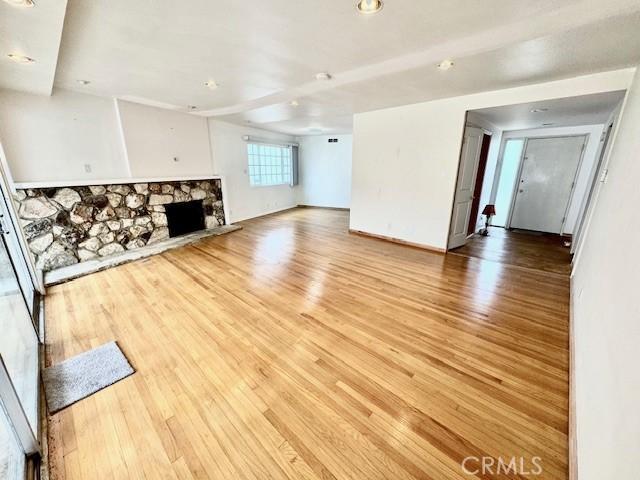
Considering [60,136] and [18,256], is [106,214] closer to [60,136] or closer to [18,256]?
[60,136]

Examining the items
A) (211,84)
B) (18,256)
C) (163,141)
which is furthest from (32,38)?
(163,141)

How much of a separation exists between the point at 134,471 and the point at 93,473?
0.20m

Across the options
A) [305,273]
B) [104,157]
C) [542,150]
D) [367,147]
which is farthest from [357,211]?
[104,157]

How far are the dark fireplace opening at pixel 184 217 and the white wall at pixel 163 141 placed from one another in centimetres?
62

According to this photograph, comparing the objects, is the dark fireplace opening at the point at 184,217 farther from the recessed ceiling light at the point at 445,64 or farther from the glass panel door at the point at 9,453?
the recessed ceiling light at the point at 445,64

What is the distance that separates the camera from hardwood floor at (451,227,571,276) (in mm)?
3707

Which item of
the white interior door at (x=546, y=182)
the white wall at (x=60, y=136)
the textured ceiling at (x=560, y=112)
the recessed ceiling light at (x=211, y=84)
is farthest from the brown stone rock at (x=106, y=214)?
the white interior door at (x=546, y=182)

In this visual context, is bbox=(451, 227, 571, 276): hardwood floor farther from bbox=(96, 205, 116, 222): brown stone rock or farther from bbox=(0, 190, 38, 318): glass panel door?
bbox=(96, 205, 116, 222): brown stone rock

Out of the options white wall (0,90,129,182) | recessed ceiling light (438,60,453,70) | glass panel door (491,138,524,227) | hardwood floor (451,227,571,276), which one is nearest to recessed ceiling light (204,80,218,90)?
Result: white wall (0,90,129,182)

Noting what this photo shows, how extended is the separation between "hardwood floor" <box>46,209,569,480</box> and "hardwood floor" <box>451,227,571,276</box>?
20.5 inches

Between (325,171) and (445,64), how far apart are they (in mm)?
5939

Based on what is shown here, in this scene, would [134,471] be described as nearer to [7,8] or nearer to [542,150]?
[7,8]

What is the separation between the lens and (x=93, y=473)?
1.19 m

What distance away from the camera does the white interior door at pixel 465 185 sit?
393 centimetres
